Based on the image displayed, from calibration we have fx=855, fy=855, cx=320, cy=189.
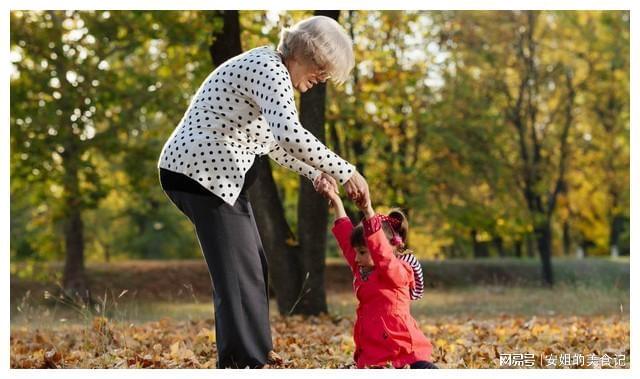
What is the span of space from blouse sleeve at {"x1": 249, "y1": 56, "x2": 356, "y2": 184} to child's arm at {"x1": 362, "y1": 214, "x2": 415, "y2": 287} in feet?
1.04

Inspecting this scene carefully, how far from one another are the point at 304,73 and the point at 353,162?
14.6 meters

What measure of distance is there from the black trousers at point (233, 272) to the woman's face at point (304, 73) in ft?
1.87

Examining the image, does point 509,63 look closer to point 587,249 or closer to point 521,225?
point 521,225

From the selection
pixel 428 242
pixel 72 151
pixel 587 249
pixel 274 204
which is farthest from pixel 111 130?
pixel 587 249

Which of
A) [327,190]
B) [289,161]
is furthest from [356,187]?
[289,161]

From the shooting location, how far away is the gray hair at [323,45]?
147 inches

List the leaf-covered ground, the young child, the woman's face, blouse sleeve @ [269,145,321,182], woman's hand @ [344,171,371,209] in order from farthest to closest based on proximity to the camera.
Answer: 1. the leaf-covered ground
2. blouse sleeve @ [269,145,321,182]
3. the young child
4. the woman's face
5. woman's hand @ [344,171,371,209]

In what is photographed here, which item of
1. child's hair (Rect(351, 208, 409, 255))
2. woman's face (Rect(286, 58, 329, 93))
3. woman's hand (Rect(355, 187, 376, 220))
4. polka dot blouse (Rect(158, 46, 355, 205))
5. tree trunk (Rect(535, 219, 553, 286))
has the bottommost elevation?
tree trunk (Rect(535, 219, 553, 286))

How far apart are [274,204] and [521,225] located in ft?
39.5

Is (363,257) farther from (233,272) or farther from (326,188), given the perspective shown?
(233,272)

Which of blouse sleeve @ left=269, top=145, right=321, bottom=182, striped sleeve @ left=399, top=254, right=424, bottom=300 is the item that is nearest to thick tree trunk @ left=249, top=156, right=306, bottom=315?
blouse sleeve @ left=269, top=145, right=321, bottom=182

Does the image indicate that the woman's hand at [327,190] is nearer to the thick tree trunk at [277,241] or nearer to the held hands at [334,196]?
the held hands at [334,196]

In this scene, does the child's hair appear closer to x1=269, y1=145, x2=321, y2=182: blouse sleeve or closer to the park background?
x1=269, y1=145, x2=321, y2=182: blouse sleeve

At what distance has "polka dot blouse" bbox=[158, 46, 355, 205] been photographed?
3.68 meters
